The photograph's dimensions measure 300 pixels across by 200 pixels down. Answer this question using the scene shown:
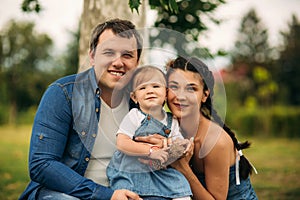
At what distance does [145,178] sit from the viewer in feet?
8.16

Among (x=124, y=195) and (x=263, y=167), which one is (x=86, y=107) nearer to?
(x=124, y=195)

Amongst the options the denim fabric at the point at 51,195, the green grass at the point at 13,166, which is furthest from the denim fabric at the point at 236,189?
the green grass at the point at 13,166

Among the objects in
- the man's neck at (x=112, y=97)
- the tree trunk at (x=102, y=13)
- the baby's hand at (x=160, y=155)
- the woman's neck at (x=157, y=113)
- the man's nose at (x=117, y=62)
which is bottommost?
the baby's hand at (x=160, y=155)

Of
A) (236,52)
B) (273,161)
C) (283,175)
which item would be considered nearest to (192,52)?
(283,175)

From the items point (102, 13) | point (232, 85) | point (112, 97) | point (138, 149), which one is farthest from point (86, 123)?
point (232, 85)

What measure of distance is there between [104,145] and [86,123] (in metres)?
0.19

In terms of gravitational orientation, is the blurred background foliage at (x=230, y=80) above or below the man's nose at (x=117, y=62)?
below

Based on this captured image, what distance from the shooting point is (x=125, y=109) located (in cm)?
276

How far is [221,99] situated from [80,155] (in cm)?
99

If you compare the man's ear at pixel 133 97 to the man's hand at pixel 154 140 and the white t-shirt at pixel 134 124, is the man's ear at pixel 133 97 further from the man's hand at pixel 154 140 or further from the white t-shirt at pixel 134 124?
the man's hand at pixel 154 140

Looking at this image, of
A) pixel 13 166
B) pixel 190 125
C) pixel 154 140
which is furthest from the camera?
pixel 13 166

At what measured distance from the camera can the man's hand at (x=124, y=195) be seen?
239 centimetres

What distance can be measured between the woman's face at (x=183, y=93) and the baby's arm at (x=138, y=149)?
0.33 m

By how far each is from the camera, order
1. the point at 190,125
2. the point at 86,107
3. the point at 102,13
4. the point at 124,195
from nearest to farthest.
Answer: the point at 124,195 < the point at 86,107 < the point at 190,125 < the point at 102,13
